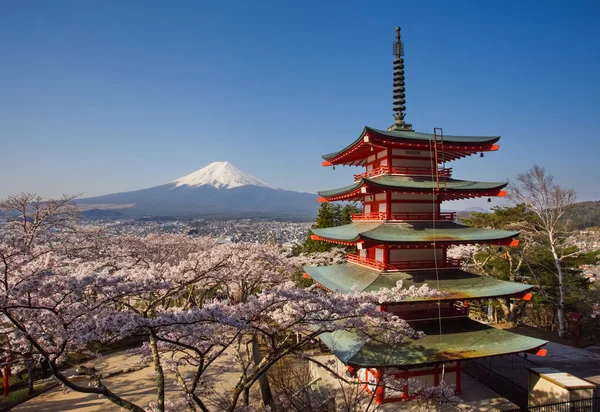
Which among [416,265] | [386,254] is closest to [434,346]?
[416,265]

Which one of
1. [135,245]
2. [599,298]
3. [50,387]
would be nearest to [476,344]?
[599,298]

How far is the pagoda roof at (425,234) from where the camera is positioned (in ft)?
35.7

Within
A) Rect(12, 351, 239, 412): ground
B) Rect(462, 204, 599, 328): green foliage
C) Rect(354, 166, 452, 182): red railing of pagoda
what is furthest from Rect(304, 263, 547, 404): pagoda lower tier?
Rect(462, 204, 599, 328): green foliage

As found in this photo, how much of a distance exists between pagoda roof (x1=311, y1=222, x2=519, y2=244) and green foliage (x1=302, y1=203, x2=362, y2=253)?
1644 centimetres

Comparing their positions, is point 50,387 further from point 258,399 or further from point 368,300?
point 368,300

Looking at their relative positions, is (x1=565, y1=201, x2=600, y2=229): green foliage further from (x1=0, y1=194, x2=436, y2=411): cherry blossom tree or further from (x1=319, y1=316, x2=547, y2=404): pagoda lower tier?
(x1=0, y1=194, x2=436, y2=411): cherry blossom tree

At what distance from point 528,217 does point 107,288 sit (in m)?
24.2

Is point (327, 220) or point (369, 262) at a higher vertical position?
point (327, 220)

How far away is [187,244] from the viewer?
3225cm

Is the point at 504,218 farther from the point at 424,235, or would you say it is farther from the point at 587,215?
the point at 587,215

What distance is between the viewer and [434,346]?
10.2 m

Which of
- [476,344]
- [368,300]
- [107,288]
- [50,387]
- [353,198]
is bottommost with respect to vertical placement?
[50,387]

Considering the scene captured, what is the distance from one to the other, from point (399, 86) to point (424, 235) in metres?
6.66

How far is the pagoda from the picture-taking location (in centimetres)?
1014
